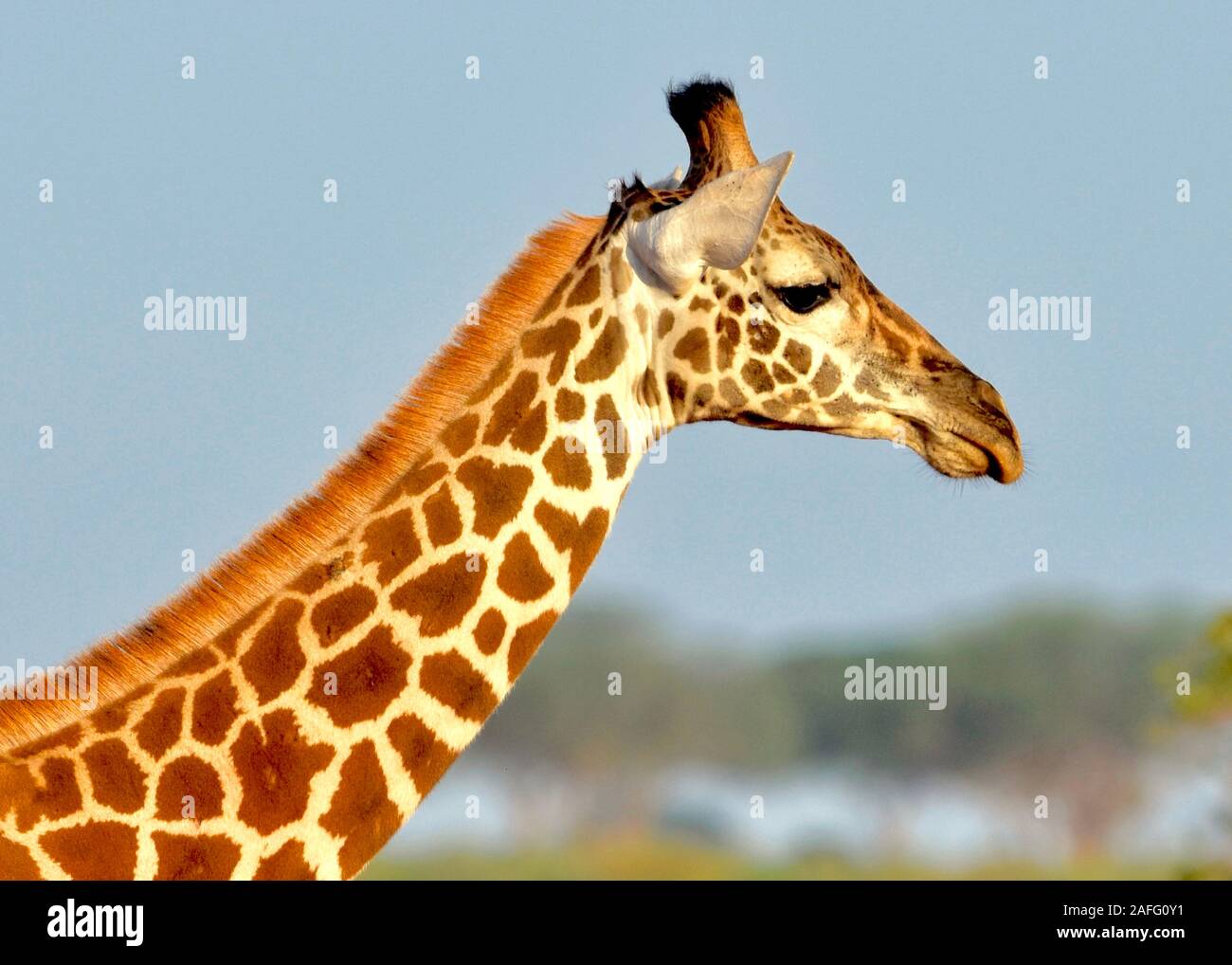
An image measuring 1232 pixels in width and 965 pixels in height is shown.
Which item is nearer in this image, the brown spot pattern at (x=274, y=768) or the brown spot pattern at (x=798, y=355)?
the brown spot pattern at (x=274, y=768)

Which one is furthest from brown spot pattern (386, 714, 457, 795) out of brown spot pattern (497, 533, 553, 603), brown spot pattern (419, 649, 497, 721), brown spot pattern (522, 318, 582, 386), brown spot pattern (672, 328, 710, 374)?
brown spot pattern (672, 328, 710, 374)

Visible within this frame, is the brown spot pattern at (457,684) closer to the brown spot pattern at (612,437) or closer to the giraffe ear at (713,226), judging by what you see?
the brown spot pattern at (612,437)

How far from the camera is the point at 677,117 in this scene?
8.26 m

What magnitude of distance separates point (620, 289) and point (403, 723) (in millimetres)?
1910

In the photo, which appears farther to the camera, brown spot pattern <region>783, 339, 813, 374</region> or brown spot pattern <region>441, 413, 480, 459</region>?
brown spot pattern <region>783, 339, 813, 374</region>

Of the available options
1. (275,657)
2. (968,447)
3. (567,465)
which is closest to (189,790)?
(275,657)

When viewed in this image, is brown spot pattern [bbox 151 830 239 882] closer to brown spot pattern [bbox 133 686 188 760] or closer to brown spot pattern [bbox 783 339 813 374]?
brown spot pattern [bbox 133 686 188 760]

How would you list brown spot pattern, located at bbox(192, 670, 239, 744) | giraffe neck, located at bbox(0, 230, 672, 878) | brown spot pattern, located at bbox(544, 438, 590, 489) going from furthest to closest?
brown spot pattern, located at bbox(544, 438, 590, 489) → brown spot pattern, located at bbox(192, 670, 239, 744) → giraffe neck, located at bbox(0, 230, 672, 878)

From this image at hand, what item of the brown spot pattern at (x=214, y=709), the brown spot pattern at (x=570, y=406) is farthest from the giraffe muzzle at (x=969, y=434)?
the brown spot pattern at (x=214, y=709)

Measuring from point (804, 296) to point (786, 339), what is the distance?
0.66ft

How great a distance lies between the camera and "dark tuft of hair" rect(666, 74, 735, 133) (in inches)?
320

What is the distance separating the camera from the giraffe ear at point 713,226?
7.14m
